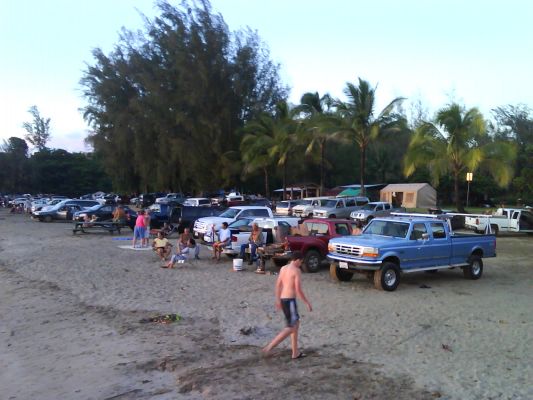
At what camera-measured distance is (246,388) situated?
20.9ft

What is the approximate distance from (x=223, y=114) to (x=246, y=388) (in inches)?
1737

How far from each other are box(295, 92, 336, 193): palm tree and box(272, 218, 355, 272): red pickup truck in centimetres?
2142

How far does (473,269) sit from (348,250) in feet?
14.0

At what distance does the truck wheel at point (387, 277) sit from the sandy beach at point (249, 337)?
0.85ft

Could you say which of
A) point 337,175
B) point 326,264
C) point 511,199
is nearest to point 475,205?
point 511,199

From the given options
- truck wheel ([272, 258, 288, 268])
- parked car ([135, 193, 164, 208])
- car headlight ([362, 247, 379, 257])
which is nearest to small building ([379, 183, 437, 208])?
parked car ([135, 193, 164, 208])

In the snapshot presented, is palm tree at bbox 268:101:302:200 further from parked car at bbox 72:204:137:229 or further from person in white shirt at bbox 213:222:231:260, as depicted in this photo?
person in white shirt at bbox 213:222:231:260

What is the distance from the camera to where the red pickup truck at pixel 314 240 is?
51.8ft

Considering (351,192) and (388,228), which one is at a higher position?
(351,192)

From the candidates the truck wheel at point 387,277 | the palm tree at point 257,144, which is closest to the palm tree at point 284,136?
the palm tree at point 257,144

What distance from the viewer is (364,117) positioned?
3641cm

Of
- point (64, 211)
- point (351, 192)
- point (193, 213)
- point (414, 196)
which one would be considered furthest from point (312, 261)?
point (351, 192)

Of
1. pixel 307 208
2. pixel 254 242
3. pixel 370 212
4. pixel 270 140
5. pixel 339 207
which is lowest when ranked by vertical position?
pixel 254 242

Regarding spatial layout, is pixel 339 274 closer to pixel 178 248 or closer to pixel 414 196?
pixel 178 248
